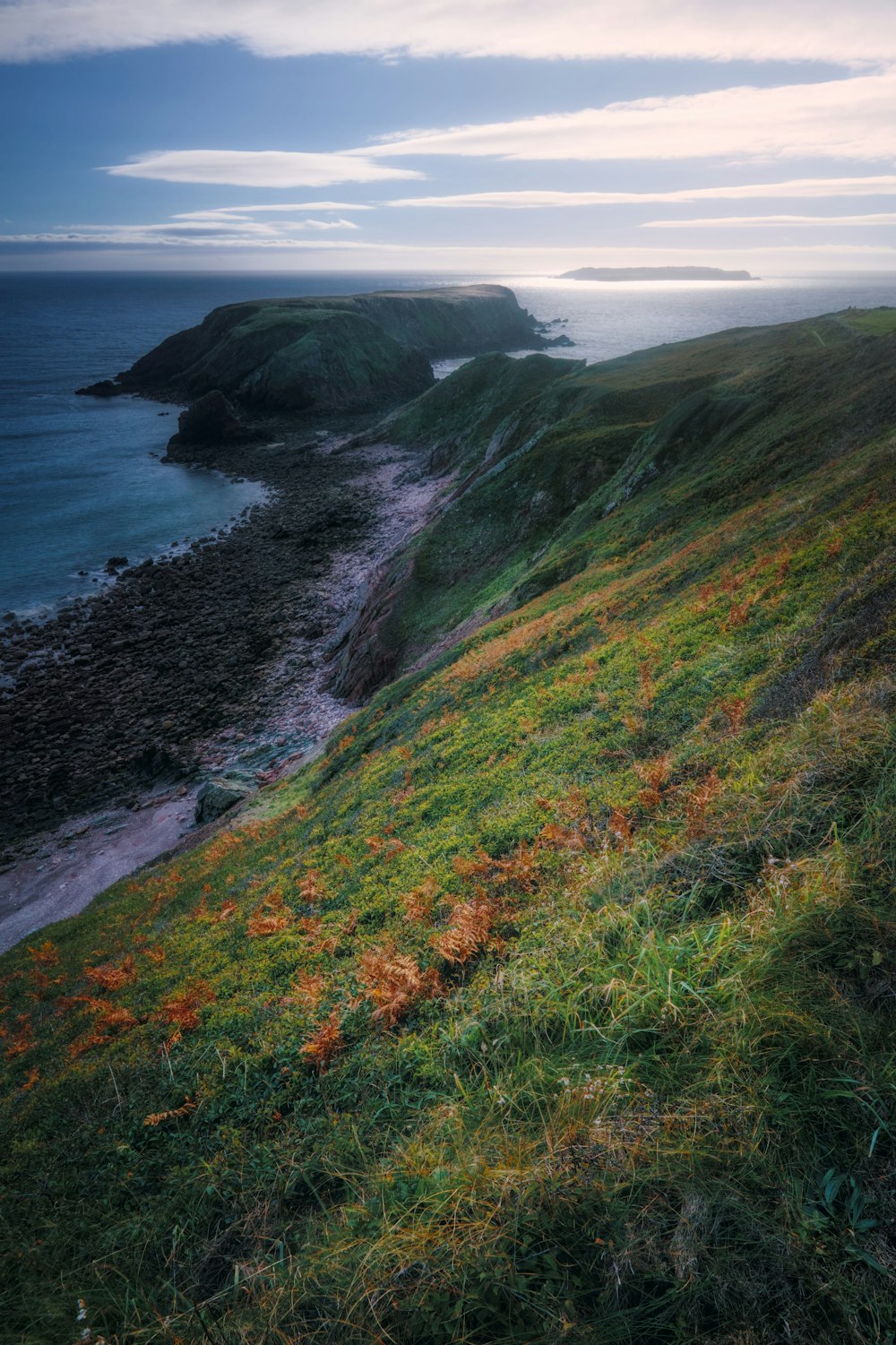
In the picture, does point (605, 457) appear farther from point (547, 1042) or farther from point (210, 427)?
point (210, 427)

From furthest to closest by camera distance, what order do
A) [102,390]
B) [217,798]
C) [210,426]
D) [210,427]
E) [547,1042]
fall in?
[102,390] < [210,427] < [210,426] < [217,798] < [547,1042]

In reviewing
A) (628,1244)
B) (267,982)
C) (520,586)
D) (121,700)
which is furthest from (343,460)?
(628,1244)

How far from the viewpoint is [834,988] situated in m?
4.18

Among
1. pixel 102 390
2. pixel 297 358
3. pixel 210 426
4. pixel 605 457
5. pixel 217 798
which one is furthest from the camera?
pixel 102 390

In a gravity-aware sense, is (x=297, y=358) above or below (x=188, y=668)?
above

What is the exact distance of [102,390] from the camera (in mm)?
118438

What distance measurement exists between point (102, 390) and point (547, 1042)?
144710 mm

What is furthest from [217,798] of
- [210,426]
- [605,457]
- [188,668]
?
Answer: [210,426]

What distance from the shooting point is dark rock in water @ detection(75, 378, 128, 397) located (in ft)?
386

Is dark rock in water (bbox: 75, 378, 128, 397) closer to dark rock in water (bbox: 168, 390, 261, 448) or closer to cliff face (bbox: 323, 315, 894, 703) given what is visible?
dark rock in water (bbox: 168, 390, 261, 448)

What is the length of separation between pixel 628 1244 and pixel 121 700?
39.1 m

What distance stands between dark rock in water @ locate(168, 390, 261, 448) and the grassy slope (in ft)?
286

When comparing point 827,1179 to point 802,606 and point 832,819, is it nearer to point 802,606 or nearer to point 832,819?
point 832,819

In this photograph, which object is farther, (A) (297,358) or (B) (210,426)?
(A) (297,358)
